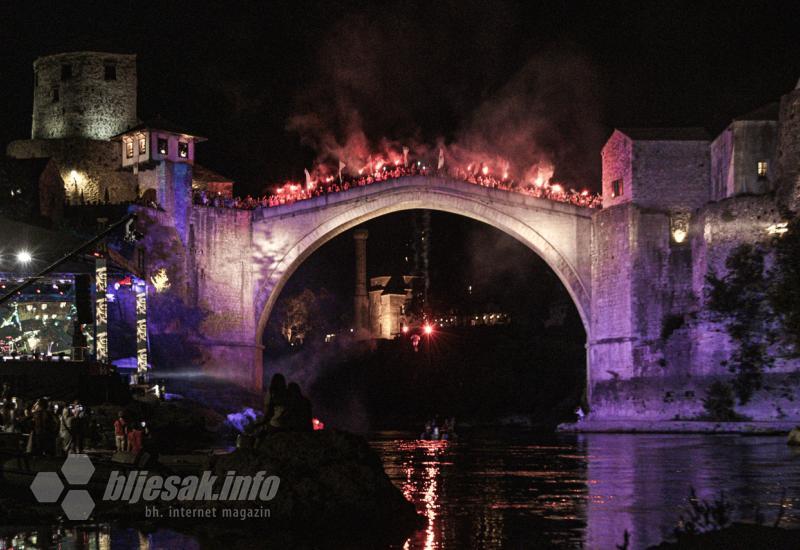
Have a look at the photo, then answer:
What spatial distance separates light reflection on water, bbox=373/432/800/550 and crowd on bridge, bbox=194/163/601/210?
690 inches

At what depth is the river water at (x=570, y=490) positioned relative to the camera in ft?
50.9

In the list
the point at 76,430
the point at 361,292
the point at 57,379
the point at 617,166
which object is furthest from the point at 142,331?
the point at 361,292

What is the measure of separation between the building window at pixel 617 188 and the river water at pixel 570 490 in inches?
592

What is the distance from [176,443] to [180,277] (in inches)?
678

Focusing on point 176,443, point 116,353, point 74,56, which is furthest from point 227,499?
point 74,56

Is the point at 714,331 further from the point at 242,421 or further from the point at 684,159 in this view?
the point at 242,421

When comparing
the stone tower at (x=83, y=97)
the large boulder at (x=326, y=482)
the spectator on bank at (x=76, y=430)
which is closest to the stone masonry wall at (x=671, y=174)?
the stone tower at (x=83, y=97)

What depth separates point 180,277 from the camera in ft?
161

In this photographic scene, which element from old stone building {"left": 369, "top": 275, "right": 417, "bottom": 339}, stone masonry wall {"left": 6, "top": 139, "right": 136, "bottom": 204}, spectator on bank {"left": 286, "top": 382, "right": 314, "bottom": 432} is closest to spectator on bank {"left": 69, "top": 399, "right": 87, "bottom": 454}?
spectator on bank {"left": 286, "top": 382, "right": 314, "bottom": 432}

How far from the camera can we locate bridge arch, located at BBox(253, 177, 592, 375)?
172 ft

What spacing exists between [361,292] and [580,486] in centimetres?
6276

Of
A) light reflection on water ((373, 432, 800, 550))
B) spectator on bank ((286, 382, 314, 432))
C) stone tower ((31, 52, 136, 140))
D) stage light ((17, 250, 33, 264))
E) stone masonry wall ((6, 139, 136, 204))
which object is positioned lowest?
light reflection on water ((373, 432, 800, 550))

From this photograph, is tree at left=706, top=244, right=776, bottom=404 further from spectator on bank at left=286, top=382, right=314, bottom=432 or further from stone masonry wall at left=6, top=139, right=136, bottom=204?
spectator on bank at left=286, top=382, right=314, bottom=432

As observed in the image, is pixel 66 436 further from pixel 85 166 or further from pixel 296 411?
pixel 85 166
